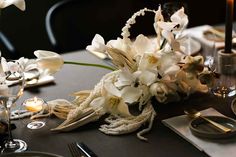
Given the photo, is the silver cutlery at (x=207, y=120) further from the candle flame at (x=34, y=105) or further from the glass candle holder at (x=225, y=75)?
the candle flame at (x=34, y=105)

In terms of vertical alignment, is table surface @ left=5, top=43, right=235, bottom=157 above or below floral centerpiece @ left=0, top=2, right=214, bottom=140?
below

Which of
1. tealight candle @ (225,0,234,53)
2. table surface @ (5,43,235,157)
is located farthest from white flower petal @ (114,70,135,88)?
tealight candle @ (225,0,234,53)

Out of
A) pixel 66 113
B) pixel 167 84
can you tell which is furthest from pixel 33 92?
pixel 167 84

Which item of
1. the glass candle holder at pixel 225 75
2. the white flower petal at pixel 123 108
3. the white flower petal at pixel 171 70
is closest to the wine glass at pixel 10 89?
the white flower petal at pixel 123 108

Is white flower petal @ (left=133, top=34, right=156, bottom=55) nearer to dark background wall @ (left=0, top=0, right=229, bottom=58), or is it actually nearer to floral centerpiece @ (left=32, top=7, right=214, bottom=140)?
floral centerpiece @ (left=32, top=7, right=214, bottom=140)

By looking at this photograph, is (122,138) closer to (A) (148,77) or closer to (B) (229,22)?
(A) (148,77)
